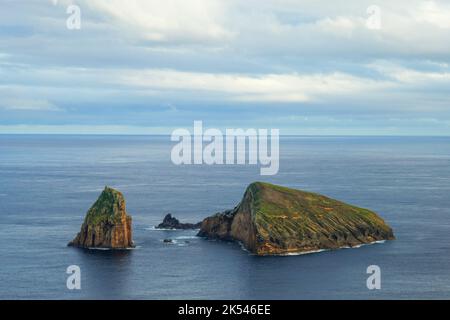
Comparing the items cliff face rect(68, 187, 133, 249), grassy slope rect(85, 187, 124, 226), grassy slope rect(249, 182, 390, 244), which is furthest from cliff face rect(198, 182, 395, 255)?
grassy slope rect(85, 187, 124, 226)

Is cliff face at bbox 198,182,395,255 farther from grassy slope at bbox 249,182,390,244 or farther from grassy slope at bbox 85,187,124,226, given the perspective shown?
grassy slope at bbox 85,187,124,226

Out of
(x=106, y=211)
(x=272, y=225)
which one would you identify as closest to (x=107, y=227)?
(x=106, y=211)

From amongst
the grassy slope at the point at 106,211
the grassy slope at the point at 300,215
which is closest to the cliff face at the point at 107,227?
the grassy slope at the point at 106,211

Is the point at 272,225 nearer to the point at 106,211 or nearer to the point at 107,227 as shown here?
the point at 107,227

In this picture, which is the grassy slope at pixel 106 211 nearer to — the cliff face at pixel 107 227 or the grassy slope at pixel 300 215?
the cliff face at pixel 107 227
